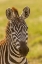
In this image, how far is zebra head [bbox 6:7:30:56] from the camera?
24.5ft

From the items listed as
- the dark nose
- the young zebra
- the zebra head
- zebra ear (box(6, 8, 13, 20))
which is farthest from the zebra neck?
zebra ear (box(6, 8, 13, 20))

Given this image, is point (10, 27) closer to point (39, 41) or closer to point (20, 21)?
point (20, 21)

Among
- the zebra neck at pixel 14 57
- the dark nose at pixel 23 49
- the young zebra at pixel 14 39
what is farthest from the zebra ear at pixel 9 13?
the dark nose at pixel 23 49

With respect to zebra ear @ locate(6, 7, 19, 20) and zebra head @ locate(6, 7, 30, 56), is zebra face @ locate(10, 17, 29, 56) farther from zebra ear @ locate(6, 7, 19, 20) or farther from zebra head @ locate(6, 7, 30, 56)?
zebra ear @ locate(6, 7, 19, 20)

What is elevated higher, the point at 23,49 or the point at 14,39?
the point at 14,39

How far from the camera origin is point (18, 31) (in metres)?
7.80

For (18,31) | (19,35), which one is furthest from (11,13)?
(19,35)

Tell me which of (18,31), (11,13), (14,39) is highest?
(11,13)

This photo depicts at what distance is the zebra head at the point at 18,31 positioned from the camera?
7.47 metres

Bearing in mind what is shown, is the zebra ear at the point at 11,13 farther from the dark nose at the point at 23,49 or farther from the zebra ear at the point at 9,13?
the dark nose at the point at 23,49

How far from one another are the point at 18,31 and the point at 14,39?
0.23m

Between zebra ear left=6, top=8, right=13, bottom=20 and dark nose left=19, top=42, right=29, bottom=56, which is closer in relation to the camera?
dark nose left=19, top=42, right=29, bottom=56

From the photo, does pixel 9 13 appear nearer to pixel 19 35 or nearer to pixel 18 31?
pixel 18 31

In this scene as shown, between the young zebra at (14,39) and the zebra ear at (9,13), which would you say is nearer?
the young zebra at (14,39)
